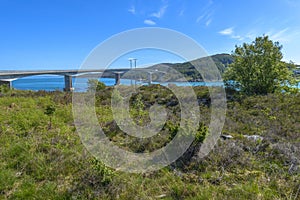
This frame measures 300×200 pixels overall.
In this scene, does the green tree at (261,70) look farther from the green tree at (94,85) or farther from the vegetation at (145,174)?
the green tree at (94,85)

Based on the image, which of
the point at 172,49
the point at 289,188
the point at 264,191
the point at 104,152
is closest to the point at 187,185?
the point at 264,191

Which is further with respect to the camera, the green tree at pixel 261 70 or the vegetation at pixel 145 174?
the green tree at pixel 261 70

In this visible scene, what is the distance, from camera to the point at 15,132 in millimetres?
5320

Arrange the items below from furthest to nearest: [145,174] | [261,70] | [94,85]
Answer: [94,85], [261,70], [145,174]

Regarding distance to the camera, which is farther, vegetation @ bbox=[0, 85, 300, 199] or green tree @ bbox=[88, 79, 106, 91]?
green tree @ bbox=[88, 79, 106, 91]

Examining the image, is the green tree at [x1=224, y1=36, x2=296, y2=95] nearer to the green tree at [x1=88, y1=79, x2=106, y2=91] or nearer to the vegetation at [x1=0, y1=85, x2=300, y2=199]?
the vegetation at [x1=0, y1=85, x2=300, y2=199]

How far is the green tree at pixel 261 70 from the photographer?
479 inches

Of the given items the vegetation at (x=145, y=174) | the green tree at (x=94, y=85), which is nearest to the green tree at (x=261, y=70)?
the vegetation at (x=145, y=174)

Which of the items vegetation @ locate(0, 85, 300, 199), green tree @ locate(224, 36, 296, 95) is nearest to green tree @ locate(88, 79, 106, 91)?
vegetation @ locate(0, 85, 300, 199)

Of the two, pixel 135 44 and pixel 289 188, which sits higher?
pixel 135 44

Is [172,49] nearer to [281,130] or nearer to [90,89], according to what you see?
[281,130]

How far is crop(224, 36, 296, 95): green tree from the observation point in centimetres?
1216

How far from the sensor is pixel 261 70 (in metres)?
12.2

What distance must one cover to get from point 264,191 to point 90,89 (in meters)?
13.2
